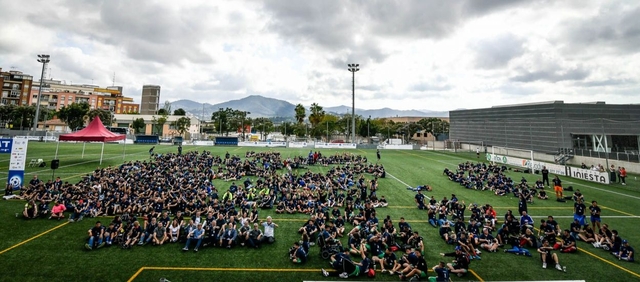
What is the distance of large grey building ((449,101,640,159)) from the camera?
4381cm

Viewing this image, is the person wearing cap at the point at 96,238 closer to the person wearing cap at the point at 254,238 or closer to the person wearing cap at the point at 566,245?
the person wearing cap at the point at 254,238

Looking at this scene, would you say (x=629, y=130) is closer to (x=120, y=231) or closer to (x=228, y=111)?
(x=120, y=231)

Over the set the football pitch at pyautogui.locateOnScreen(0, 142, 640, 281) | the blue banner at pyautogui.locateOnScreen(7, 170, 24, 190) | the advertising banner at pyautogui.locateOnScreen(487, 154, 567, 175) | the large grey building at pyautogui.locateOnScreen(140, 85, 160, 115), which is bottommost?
the football pitch at pyautogui.locateOnScreen(0, 142, 640, 281)

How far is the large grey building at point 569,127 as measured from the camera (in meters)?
43.8

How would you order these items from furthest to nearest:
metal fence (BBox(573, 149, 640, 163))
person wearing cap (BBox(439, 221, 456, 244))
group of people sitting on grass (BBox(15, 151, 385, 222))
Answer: metal fence (BBox(573, 149, 640, 163))
group of people sitting on grass (BBox(15, 151, 385, 222))
person wearing cap (BBox(439, 221, 456, 244))

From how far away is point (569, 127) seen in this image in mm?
47625

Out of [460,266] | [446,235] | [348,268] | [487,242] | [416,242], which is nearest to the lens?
[348,268]

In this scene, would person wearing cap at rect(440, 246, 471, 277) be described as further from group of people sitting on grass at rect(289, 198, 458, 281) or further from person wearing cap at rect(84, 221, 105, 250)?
person wearing cap at rect(84, 221, 105, 250)

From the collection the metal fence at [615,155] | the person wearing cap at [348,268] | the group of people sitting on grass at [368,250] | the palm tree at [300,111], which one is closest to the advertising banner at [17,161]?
the group of people sitting on grass at [368,250]

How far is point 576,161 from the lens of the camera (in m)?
42.0

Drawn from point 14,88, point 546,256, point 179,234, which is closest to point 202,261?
point 179,234

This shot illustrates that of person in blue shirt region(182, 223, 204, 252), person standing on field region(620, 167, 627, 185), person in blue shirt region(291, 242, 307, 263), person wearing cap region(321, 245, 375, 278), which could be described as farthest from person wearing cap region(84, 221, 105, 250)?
person standing on field region(620, 167, 627, 185)

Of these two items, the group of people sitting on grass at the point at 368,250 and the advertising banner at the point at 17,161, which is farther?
the advertising banner at the point at 17,161

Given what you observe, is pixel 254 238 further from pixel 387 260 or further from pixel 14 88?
pixel 14 88
